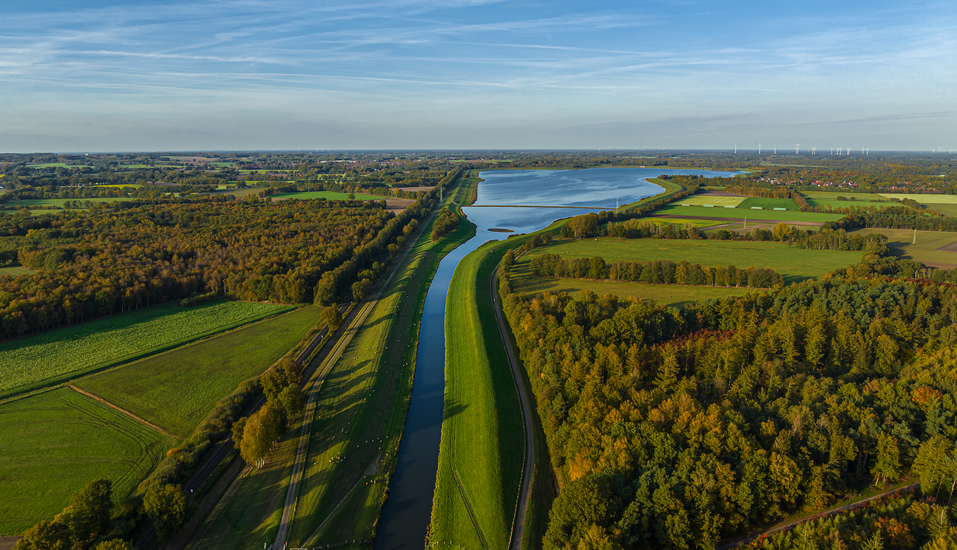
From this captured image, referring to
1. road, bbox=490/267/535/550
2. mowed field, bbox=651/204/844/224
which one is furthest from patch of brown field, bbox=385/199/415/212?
road, bbox=490/267/535/550

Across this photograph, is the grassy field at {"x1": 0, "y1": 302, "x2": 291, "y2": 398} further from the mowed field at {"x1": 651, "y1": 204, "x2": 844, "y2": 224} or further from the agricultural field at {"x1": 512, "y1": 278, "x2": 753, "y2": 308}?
the mowed field at {"x1": 651, "y1": 204, "x2": 844, "y2": 224}

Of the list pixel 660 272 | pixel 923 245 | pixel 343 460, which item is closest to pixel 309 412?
pixel 343 460

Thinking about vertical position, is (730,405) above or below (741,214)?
below

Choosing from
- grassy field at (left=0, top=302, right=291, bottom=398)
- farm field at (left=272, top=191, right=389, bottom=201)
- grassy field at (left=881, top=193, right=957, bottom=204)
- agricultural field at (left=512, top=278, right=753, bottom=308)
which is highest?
farm field at (left=272, top=191, right=389, bottom=201)

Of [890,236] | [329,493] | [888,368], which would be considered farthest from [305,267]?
[890,236]

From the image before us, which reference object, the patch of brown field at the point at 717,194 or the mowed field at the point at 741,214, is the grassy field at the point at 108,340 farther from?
the patch of brown field at the point at 717,194

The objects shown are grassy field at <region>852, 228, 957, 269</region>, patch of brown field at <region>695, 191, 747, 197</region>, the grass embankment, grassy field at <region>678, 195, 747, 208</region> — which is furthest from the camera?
patch of brown field at <region>695, 191, 747, 197</region>

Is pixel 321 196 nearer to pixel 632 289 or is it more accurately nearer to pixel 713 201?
pixel 632 289
